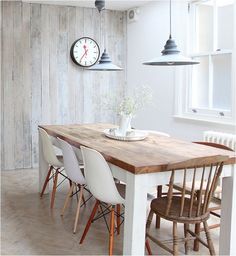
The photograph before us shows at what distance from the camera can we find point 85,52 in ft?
19.0

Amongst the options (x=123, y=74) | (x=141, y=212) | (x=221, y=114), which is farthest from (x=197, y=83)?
(x=141, y=212)

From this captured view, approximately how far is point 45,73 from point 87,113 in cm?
92

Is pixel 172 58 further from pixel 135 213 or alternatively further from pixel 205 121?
pixel 205 121

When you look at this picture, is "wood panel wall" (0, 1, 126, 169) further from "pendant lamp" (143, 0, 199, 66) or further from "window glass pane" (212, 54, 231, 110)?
"pendant lamp" (143, 0, 199, 66)

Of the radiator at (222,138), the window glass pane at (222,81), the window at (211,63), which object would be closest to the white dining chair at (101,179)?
the radiator at (222,138)

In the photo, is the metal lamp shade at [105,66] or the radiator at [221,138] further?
the metal lamp shade at [105,66]

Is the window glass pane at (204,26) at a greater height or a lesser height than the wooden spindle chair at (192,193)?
greater

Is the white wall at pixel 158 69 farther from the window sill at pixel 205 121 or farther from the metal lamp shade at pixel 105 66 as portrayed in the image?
the metal lamp shade at pixel 105 66

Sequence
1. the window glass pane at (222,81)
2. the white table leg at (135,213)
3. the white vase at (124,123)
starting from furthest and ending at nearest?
the window glass pane at (222,81)
the white vase at (124,123)
the white table leg at (135,213)

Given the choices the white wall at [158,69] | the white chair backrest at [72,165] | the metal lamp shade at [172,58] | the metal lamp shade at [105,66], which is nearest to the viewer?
the metal lamp shade at [172,58]

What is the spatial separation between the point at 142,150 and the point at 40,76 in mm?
3253

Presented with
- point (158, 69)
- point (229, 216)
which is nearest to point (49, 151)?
point (229, 216)

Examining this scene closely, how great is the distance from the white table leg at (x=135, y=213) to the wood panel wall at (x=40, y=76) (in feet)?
11.8

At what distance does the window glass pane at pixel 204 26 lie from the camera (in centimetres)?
443
